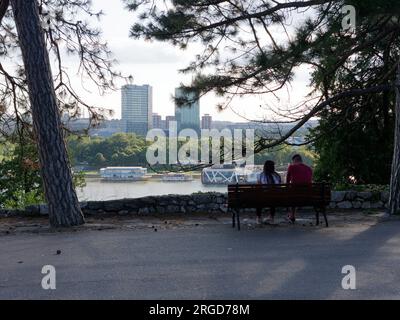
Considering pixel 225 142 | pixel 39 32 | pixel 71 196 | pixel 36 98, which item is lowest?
pixel 71 196

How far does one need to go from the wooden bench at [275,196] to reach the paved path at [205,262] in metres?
0.49

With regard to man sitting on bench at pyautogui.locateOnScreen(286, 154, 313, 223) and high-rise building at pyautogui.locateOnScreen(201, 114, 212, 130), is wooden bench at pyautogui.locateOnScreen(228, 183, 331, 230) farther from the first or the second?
high-rise building at pyautogui.locateOnScreen(201, 114, 212, 130)

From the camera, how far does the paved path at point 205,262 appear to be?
6223mm

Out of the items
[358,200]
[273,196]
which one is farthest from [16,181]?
[273,196]

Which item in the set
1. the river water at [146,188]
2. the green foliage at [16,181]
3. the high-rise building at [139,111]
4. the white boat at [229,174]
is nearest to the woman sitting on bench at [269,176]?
the white boat at [229,174]

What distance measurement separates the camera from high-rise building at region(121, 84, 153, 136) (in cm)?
2267

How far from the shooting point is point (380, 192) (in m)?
14.2

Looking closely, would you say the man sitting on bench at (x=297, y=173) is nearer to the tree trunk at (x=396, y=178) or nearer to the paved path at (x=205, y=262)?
the paved path at (x=205, y=262)

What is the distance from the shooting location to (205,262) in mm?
7723

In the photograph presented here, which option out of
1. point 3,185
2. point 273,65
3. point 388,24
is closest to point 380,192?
point 388,24

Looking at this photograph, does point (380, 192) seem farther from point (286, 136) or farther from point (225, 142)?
point (225, 142)

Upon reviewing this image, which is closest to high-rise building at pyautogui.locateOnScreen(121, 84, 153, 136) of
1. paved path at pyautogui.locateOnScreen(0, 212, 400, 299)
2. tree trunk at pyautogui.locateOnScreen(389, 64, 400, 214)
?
tree trunk at pyautogui.locateOnScreen(389, 64, 400, 214)
